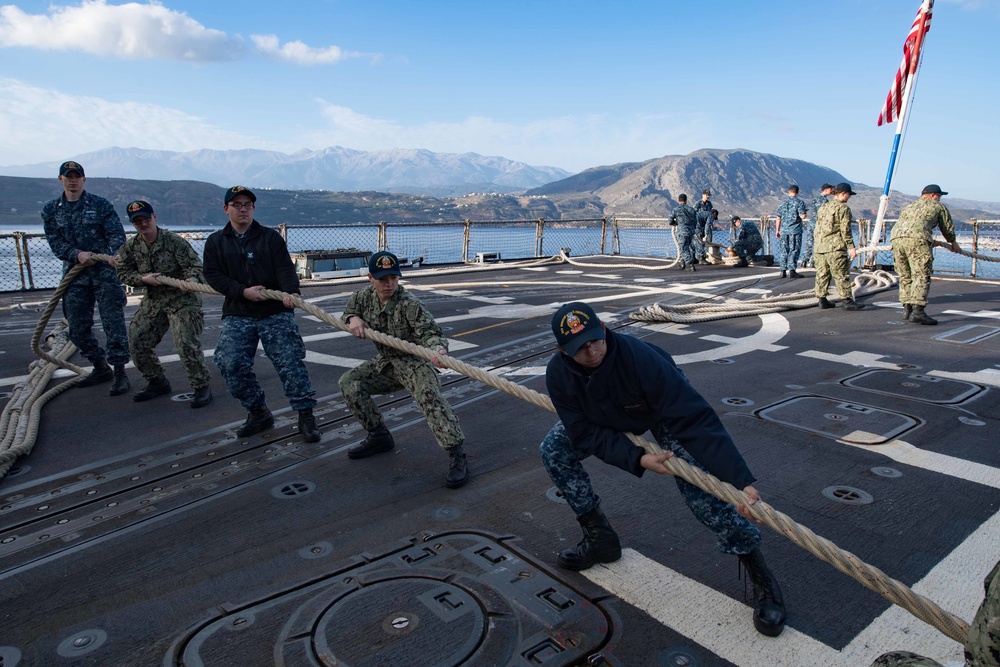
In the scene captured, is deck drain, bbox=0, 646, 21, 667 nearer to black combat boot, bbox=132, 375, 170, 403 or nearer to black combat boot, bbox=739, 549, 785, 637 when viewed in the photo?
black combat boot, bbox=739, 549, 785, 637

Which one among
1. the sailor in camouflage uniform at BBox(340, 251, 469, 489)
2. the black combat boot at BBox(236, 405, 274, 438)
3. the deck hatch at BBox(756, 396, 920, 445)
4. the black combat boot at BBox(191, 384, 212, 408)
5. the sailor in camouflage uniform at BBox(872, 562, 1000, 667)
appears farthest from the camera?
the black combat boot at BBox(191, 384, 212, 408)

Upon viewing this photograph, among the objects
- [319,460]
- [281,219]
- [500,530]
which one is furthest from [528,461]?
[281,219]

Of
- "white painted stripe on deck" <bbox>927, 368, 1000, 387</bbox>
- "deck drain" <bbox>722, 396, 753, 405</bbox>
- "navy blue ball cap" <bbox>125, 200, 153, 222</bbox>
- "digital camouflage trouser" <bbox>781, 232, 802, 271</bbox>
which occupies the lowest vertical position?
"deck drain" <bbox>722, 396, 753, 405</bbox>

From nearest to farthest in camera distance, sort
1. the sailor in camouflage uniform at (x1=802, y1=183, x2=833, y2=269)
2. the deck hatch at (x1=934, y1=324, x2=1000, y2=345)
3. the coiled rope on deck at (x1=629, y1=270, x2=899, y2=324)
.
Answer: the deck hatch at (x1=934, y1=324, x2=1000, y2=345)
the coiled rope on deck at (x1=629, y1=270, x2=899, y2=324)
the sailor in camouflage uniform at (x1=802, y1=183, x2=833, y2=269)

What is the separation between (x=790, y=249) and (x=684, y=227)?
288cm

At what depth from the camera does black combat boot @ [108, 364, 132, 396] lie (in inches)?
247

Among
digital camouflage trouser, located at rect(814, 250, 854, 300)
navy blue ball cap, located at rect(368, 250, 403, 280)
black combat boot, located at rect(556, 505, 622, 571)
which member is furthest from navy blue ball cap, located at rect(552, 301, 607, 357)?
digital camouflage trouser, located at rect(814, 250, 854, 300)

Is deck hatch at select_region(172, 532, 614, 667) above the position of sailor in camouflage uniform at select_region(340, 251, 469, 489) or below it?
below

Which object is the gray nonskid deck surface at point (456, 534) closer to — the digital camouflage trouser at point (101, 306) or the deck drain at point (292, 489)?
the deck drain at point (292, 489)

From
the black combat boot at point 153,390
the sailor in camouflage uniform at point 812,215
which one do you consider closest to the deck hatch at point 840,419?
the black combat boot at point 153,390

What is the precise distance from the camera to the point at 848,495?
3898 mm

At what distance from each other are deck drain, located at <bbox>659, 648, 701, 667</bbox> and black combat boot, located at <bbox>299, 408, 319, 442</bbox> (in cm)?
326

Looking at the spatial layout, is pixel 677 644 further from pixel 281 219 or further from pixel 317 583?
pixel 281 219

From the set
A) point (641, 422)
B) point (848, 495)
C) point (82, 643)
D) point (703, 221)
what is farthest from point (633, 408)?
point (703, 221)
